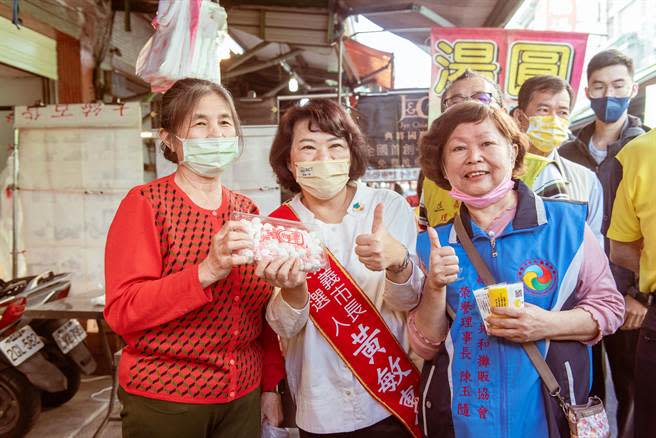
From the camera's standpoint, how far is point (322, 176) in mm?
2008

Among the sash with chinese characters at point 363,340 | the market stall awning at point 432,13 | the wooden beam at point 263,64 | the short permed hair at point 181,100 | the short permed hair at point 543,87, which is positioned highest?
the market stall awning at point 432,13

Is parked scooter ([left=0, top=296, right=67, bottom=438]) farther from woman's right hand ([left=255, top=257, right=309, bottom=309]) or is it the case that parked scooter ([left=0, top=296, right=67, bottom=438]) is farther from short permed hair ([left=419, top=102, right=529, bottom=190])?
short permed hair ([left=419, top=102, right=529, bottom=190])

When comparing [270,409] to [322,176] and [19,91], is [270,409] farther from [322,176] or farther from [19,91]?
[19,91]

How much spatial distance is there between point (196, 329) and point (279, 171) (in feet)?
2.79

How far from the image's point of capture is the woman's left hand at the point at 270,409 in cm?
207

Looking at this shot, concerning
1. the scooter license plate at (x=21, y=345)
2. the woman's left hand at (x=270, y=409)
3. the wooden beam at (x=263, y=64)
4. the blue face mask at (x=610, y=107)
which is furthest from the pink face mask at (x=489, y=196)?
the wooden beam at (x=263, y=64)

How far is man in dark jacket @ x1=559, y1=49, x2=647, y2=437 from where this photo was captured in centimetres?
299

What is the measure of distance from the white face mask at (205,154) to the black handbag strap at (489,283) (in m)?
1.00

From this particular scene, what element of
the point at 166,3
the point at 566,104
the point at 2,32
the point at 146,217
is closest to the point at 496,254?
the point at 146,217

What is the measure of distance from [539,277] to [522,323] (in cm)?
21

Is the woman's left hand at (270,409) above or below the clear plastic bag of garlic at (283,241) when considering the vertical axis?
below

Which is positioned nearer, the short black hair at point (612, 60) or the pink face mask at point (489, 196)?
the pink face mask at point (489, 196)

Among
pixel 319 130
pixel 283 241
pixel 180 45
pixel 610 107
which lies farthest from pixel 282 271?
pixel 610 107

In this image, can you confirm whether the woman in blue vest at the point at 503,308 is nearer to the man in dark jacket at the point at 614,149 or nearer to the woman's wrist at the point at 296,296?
the woman's wrist at the point at 296,296
